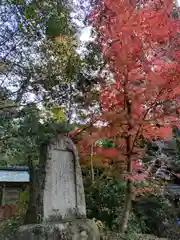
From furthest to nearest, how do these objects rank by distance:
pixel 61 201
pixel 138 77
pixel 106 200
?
pixel 106 200 → pixel 138 77 → pixel 61 201

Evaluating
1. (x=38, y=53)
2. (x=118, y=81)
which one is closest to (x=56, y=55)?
(x=38, y=53)

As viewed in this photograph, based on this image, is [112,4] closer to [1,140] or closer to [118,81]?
[118,81]

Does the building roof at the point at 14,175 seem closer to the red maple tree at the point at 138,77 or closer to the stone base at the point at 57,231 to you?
the red maple tree at the point at 138,77

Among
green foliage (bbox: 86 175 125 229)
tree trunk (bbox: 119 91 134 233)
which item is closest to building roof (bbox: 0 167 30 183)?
green foliage (bbox: 86 175 125 229)

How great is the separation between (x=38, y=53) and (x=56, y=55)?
19.8 inches

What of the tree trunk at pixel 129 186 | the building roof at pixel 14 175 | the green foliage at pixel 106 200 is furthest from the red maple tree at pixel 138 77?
the building roof at pixel 14 175

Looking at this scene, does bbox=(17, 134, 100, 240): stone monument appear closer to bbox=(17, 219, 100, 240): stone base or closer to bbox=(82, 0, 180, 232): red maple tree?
bbox=(17, 219, 100, 240): stone base

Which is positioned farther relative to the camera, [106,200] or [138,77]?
[106,200]

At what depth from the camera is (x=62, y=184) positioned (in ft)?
12.2

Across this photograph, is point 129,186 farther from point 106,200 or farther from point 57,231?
point 57,231

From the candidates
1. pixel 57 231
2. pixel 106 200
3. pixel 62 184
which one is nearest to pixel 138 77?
pixel 62 184

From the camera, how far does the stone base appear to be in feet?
10.3

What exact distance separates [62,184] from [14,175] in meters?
5.79

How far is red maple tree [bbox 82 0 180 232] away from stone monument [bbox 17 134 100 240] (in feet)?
2.22
